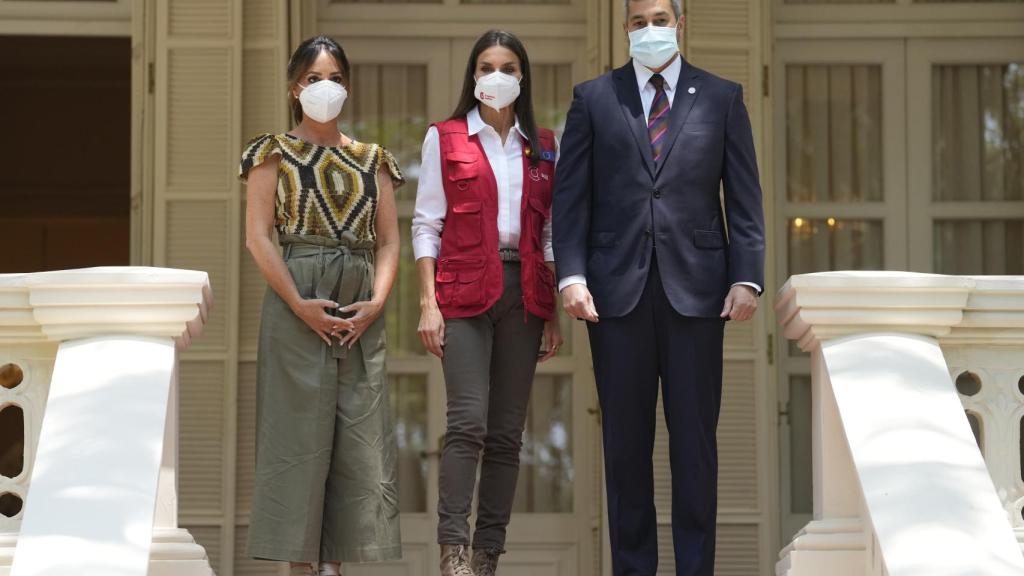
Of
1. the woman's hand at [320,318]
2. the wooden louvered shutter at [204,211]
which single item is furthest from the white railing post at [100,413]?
the wooden louvered shutter at [204,211]

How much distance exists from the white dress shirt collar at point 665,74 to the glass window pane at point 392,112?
9.08 ft

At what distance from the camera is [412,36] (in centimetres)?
794

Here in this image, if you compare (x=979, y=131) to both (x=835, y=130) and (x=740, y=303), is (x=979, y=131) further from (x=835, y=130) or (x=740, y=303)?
(x=740, y=303)

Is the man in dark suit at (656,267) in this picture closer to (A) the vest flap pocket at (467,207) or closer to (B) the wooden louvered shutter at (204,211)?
(A) the vest flap pocket at (467,207)

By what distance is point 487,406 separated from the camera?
17.6ft

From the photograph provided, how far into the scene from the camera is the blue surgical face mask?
519 cm

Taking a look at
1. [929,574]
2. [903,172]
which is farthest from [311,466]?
[903,172]

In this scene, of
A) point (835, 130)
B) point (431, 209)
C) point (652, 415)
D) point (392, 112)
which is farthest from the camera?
point (835, 130)

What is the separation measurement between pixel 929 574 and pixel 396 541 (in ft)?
5.76

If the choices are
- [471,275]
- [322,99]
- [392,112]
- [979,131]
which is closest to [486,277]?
[471,275]

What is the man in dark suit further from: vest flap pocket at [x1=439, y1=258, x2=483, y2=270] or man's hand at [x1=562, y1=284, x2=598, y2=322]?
vest flap pocket at [x1=439, y1=258, x2=483, y2=270]

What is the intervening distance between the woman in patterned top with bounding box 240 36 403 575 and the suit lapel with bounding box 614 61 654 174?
Answer: 882 millimetres

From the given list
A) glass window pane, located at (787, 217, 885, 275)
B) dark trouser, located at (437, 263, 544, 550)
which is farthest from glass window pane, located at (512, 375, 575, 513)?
dark trouser, located at (437, 263, 544, 550)

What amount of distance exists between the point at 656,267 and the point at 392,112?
3.15 metres
